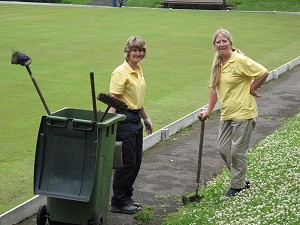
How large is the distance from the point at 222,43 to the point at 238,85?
480 mm

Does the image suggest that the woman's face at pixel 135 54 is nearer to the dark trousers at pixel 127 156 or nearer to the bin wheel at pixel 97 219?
the dark trousers at pixel 127 156

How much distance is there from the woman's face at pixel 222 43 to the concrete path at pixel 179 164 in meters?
1.77

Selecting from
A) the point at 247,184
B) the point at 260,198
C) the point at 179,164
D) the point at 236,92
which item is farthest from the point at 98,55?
the point at 260,198

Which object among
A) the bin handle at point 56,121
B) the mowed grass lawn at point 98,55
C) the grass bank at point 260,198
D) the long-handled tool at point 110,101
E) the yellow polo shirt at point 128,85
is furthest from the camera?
the mowed grass lawn at point 98,55

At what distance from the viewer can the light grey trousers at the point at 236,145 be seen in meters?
8.47

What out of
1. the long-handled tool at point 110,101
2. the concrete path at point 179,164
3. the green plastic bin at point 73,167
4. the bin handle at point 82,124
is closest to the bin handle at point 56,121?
the green plastic bin at point 73,167

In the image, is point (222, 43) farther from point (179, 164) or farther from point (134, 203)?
point (179, 164)

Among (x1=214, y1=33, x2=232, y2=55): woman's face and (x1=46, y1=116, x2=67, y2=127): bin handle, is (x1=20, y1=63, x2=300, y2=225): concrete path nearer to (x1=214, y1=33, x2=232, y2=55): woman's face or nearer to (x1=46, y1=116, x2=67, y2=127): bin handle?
(x1=46, y1=116, x2=67, y2=127): bin handle

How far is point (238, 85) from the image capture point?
8477 mm

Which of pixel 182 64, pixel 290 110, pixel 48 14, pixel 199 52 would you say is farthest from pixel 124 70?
pixel 48 14

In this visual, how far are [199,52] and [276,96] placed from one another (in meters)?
7.41

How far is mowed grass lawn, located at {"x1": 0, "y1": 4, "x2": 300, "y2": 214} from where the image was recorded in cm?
1249

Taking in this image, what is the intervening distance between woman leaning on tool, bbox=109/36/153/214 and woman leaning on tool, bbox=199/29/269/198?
33.3 inches

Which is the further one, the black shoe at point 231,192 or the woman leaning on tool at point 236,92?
the black shoe at point 231,192
